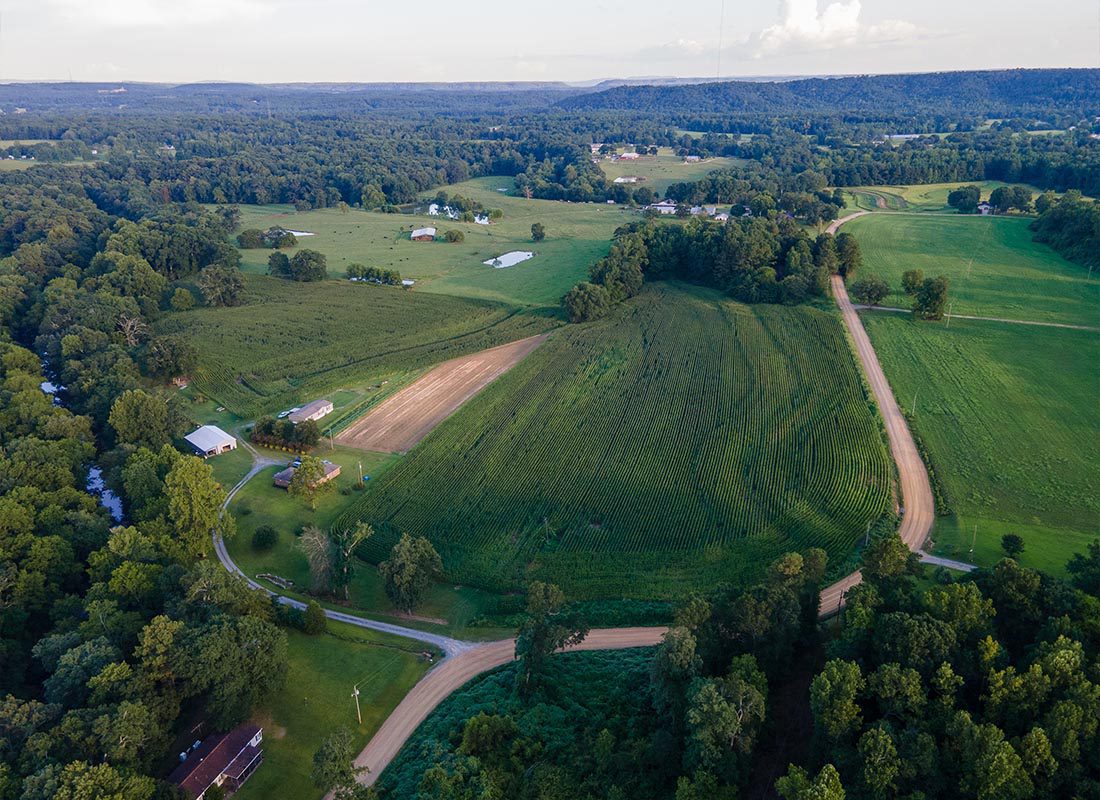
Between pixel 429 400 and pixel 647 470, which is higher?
pixel 429 400

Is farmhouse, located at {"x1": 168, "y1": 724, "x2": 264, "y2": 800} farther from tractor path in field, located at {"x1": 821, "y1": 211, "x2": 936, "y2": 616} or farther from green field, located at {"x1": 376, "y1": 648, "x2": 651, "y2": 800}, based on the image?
tractor path in field, located at {"x1": 821, "y1": 211, "x2": 936, "y2": 616}

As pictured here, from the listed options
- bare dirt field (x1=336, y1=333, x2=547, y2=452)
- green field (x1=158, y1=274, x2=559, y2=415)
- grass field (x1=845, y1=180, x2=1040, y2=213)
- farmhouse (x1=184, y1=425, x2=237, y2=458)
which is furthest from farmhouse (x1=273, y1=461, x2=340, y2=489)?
grass field (x1=845, y1=180, x2=1040, y2=213)

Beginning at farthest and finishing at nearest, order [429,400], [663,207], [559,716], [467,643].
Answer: [663,207] < [429,400] < [467,643] < [559,716]

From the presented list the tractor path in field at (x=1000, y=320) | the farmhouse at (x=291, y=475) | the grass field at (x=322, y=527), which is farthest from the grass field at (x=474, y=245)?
the farmhouse at (x=291, y=475)

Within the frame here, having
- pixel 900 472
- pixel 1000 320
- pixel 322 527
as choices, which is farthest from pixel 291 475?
pixel 1000 320

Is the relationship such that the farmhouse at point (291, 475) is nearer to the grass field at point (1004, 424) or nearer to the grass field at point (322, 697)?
the grass field at point (322, 697)

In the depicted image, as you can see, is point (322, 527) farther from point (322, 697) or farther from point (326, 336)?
point (326, 336)
